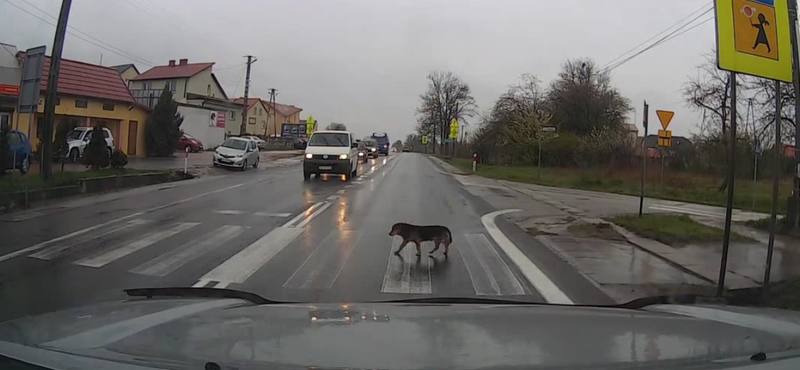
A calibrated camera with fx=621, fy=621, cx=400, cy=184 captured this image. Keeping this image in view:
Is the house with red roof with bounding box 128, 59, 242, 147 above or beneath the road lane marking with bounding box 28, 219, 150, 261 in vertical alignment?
above

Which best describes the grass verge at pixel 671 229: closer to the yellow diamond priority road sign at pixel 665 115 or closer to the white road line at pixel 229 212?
the yellow diamond priority road sign at pixel 665 115

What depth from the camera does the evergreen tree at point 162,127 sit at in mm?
38594

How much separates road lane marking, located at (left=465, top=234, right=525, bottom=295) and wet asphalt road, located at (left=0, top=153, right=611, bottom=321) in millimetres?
19

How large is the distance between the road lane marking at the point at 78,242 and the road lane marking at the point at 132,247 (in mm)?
585

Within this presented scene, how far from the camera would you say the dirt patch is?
11.7 metres

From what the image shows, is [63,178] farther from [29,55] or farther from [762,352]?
[762,352]

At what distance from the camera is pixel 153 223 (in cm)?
1191

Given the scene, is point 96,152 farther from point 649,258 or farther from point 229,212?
point 649,258

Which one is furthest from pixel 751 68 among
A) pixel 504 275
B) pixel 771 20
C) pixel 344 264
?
pixel 344 264

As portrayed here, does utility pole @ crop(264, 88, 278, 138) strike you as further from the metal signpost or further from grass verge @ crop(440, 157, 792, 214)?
the metal signpost

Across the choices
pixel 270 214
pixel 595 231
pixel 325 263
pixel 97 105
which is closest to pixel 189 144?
pixel 97 105

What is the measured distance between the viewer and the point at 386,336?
10.0 ft

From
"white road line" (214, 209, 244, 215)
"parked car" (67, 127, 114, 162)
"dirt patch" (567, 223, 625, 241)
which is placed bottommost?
"white road line" (214, 209, 244, 215)

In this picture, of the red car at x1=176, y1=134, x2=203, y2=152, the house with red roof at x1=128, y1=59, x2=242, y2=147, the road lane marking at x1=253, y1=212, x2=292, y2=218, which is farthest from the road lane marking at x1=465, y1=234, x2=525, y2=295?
the house with red roof at x1=128, y1=59, x2=242, y2=147
